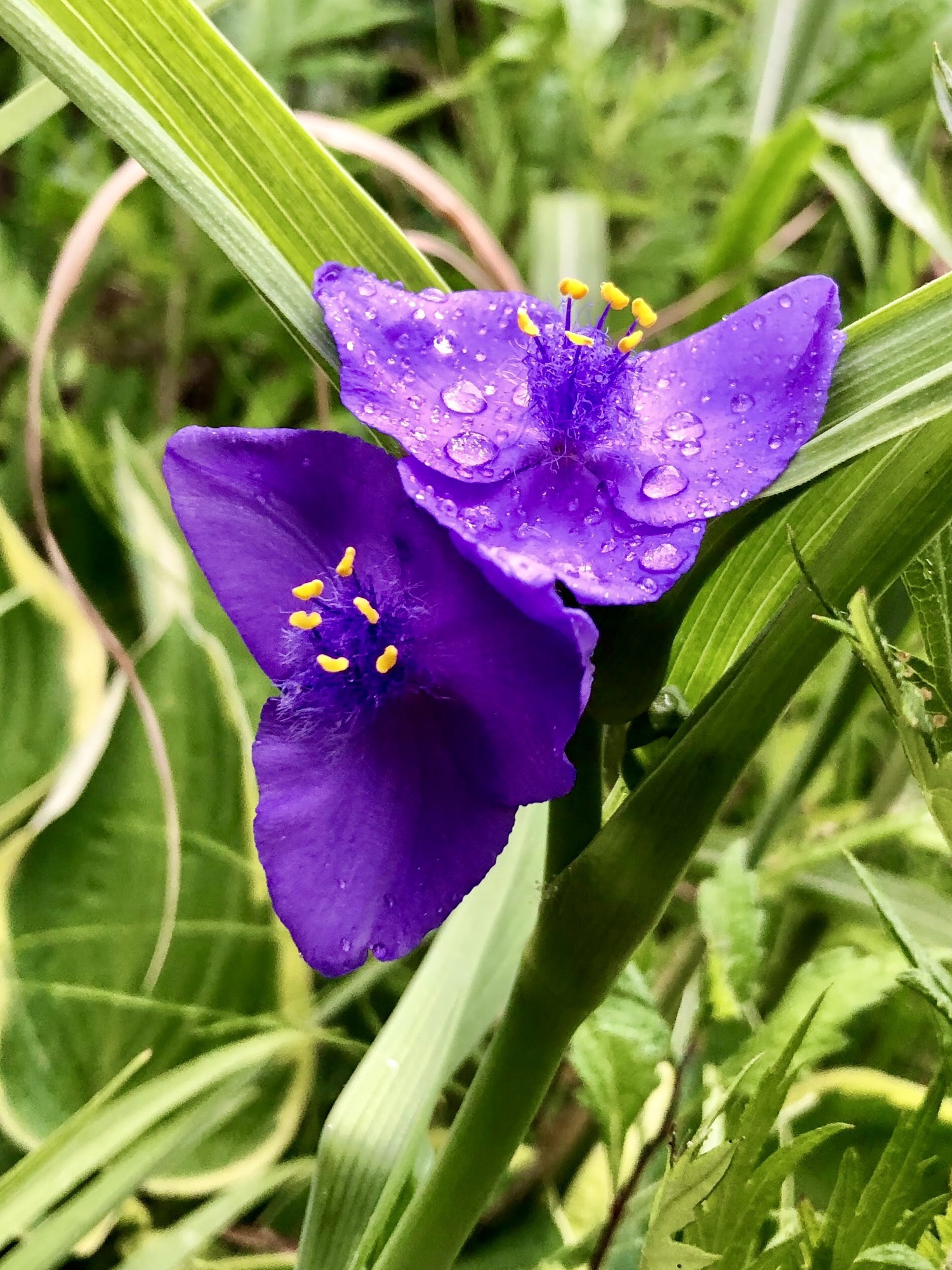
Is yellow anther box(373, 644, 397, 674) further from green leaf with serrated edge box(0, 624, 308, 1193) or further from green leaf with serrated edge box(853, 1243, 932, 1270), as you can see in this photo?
green leaf with serrated edge box(0, 624, 308, 1193)

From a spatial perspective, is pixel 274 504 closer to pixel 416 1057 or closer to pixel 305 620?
pixel 305 620

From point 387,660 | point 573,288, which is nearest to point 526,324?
point 573,288

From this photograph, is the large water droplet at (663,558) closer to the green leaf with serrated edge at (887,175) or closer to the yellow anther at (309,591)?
the yellow anther at (309,591)

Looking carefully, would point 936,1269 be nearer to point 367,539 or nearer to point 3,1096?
point 367,539

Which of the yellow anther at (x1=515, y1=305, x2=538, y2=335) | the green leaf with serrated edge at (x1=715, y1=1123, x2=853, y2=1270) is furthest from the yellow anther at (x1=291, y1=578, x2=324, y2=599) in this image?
the green leaf with serrated edge at (x1=715, y1=1123, x2=853, y2=1270)

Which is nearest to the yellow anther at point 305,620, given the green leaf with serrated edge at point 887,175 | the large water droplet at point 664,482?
the large water droplet at point 664,482

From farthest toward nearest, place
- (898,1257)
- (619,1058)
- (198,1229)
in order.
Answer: (198,1229), (619,1058), (898,1257)
